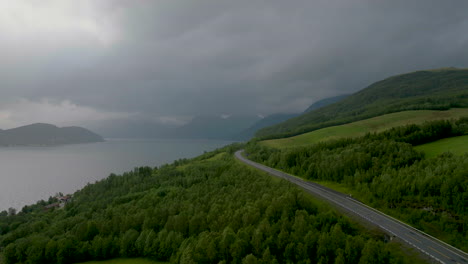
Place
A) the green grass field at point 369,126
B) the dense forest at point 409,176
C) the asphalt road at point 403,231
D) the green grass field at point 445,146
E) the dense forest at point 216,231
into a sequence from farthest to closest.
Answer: the green grass field at point 369,126 < the green grass field at point 445,146 < the dense forest at point 409,176 < the dense forest at point 216,231 < the asphalt road at point 403,231

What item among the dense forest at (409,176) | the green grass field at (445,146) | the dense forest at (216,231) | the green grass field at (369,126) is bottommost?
the dense forest at (216,231)

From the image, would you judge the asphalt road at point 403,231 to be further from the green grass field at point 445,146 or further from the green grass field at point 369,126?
the green grass field at point 369,126

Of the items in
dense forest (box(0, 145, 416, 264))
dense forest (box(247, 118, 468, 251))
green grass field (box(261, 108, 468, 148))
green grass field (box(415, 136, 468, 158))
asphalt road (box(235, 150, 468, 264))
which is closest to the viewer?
asphalt road (box(235, 150, 468, 264))

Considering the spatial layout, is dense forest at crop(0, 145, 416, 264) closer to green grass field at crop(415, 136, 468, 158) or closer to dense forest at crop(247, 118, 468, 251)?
dense forest at crop(247, 118, 468, 251)

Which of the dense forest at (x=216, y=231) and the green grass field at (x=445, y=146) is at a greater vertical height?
the green grass field at (x=445, y=146)

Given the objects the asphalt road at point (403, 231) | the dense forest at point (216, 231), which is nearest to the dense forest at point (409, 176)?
the asphalt road at point (403, 231)

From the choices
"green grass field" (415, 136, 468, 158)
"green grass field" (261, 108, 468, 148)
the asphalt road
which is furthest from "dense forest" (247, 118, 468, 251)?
"green grass field" (261, 108, 468, 148)

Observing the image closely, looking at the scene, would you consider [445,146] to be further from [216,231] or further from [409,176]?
[216,231]
